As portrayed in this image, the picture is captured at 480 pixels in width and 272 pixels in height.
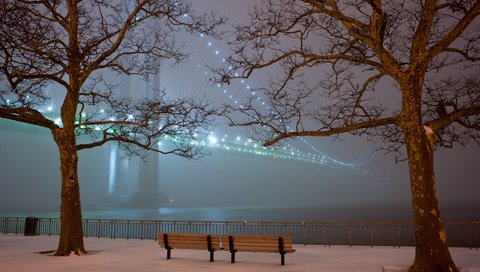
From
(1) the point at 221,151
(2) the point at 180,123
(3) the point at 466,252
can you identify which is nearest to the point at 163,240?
(2) the point at 180,123

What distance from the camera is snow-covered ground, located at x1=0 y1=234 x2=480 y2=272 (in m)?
9.55

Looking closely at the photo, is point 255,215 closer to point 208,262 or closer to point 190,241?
point 190,241

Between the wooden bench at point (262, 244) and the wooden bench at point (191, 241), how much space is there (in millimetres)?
445

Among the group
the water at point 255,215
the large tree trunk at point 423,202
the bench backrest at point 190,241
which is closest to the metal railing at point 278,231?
the bench backrest at point 190,241

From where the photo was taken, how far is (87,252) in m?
12.5

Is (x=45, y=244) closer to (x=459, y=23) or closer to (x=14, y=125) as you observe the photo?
(x=459, y=23)

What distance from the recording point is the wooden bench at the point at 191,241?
35.2 feet

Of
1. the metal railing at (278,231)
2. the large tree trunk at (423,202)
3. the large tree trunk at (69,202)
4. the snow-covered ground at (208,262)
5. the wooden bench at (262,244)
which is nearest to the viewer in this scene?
the large tree trunk at (423,202)

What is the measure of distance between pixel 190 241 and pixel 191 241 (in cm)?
3

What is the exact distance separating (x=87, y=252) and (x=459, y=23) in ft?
33.3

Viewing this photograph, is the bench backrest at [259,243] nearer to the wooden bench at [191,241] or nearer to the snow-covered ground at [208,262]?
the snow-covered ground at [208,262]

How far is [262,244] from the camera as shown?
999 centimetres

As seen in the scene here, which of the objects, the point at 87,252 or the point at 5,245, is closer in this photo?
the point at 87,252

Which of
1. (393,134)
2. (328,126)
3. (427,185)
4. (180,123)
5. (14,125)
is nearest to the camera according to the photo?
(427,185)
